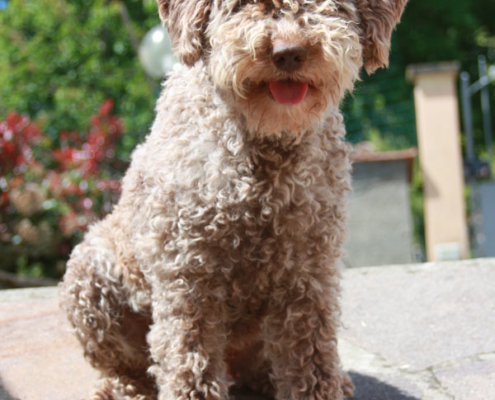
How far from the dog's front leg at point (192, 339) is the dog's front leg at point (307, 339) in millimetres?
236

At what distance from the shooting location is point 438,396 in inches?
120

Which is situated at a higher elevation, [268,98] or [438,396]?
[268,98]

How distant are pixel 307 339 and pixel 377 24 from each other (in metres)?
1.20

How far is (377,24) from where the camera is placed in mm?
2514

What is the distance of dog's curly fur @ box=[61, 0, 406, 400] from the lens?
239cm

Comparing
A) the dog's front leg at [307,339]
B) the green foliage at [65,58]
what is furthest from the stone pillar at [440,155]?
the dog's front leg at [307,339]

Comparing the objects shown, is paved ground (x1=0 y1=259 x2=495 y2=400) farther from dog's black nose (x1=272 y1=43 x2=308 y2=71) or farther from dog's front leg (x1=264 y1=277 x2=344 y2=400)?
dog's black nose (x1=272 y1=43 x2=308 y2=71)

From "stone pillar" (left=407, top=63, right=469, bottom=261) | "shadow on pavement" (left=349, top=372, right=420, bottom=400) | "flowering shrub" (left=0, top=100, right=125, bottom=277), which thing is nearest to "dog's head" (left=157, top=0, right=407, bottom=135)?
"shadow on pavement" (left=349, top=372, right=420, bottom=400)

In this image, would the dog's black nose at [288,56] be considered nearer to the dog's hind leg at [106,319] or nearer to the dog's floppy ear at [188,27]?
the dog's floppy ear at [188,27]

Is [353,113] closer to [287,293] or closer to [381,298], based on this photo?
[381,298]

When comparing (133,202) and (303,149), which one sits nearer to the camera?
(303,149)

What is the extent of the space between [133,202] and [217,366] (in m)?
0.77

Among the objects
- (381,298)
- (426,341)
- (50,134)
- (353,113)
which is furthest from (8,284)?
(353,113)

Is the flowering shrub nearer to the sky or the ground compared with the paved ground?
nearer to the sky
